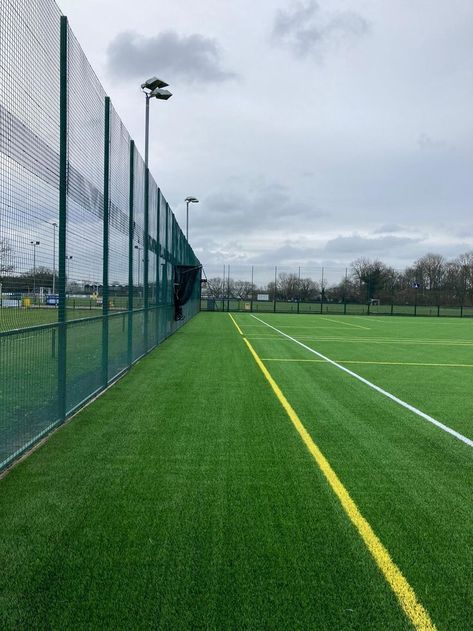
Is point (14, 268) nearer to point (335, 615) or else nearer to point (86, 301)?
point (86, 301)

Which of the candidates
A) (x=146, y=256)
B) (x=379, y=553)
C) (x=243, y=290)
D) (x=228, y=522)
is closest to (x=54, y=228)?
(x=228, y=522)

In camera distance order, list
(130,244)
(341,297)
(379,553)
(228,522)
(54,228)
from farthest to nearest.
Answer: (341,297) → (130,244) → (54,228) → (228,522) → (379,553)

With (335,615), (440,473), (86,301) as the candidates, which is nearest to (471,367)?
(440,473)

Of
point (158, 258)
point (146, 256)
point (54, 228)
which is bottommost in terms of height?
point (54, 228)

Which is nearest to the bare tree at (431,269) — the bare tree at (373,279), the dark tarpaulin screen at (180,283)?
the bare tree at (373,279)

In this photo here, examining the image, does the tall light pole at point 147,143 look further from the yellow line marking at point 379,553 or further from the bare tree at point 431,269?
the bare tree at point 431,269

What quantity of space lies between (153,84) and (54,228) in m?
10.4

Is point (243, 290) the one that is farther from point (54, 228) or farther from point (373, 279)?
point (54, 228)

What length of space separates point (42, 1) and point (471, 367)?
469 inches

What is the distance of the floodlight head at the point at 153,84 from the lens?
14.4 meters

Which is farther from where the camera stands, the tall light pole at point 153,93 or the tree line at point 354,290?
the tree line at point 354,290

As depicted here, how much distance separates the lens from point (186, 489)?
4461mm

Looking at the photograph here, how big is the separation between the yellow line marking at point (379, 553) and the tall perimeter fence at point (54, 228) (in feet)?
9.79

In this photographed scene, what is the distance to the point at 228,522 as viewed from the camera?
3.83 metres
